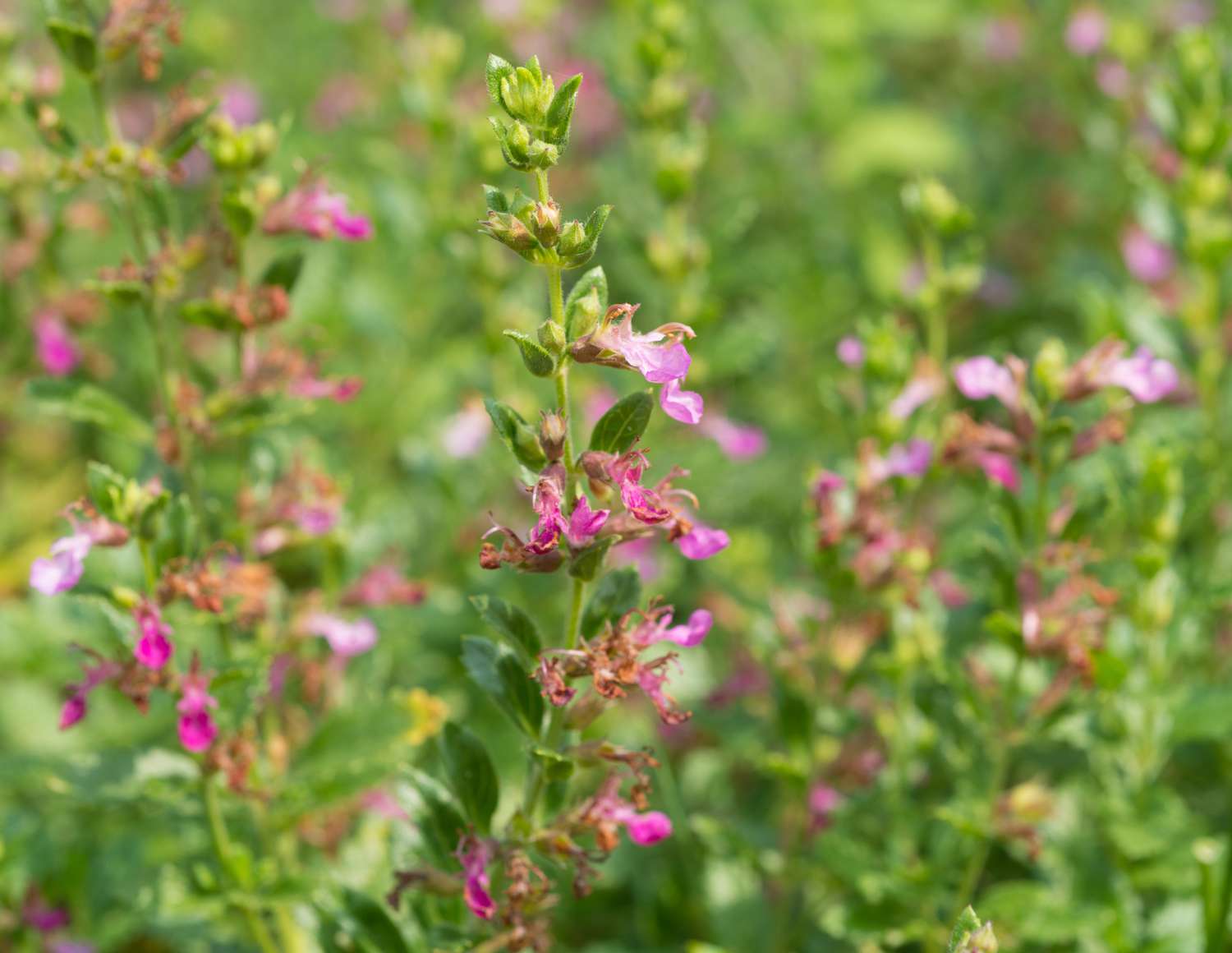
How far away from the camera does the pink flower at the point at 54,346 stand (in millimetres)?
3871

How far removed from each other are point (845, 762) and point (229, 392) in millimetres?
1828

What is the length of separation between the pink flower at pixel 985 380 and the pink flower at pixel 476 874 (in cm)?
133

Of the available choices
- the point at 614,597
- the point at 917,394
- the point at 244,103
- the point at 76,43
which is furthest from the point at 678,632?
the point at 244,103

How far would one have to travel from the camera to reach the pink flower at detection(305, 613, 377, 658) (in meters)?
3.08

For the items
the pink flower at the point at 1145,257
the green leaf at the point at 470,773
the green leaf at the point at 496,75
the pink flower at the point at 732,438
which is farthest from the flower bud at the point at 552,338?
the pink flower at the point at 1145,257

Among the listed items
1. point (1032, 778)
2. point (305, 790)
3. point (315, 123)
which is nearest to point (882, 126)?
point (315, 123)

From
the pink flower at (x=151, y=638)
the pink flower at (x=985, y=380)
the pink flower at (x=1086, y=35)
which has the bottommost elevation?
the pink flower at (x=151, y=638)

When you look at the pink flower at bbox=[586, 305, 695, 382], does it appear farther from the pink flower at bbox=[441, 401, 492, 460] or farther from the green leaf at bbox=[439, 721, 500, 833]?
the pink flower at bbox=[441, 401, 492, 460]

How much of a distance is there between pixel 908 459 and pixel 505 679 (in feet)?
4.25

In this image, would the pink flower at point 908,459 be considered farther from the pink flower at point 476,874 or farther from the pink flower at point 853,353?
the pink flower at point 476,874

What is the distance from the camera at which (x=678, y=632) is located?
6.97ft

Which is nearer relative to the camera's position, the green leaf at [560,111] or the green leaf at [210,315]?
the green leaf at [560,111]

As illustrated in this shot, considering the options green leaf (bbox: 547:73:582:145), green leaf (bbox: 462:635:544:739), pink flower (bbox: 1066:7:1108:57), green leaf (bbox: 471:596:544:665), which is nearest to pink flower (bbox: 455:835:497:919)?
green leaf (bbox: 462:635:544:739)

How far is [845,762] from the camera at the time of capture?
11.3 feet
